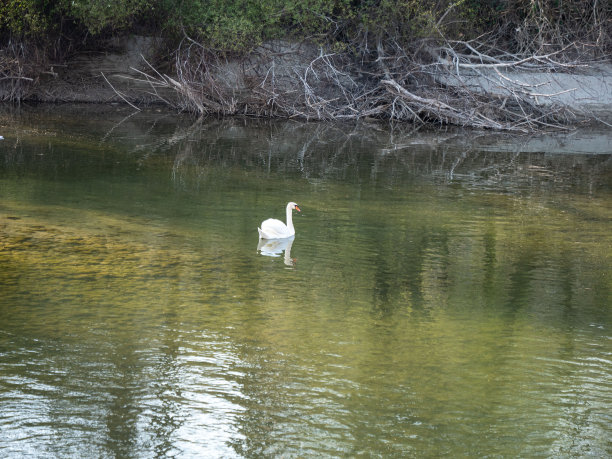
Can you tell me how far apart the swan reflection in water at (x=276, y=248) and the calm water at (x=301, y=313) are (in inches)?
1.8

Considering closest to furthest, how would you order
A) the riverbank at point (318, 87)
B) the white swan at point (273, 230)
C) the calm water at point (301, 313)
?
the calm water at point (301, 313) < the white swan at point (273, 230) < the riverbank at point (318, 87)

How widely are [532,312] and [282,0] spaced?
51.0ft

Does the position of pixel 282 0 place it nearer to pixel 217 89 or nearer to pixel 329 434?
pixel 217 89

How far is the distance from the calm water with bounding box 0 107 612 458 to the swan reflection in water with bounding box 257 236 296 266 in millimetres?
45

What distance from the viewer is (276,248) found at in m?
9.66

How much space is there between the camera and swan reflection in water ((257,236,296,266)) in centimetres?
936

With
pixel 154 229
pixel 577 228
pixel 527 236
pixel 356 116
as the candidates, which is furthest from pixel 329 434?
pixel 356 116

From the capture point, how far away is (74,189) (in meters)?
12.3

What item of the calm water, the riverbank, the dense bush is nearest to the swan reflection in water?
the calm water

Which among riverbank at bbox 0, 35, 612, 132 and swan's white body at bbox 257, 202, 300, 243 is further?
riverbank at bbox 0, 35, 612, 132

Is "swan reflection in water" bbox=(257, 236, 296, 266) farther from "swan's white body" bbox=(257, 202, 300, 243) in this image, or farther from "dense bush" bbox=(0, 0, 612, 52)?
"dense bush" bbox=(0, 0, 612, 52)

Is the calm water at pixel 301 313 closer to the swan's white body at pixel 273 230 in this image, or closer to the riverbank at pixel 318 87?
the swan's white body at pixel 273 230

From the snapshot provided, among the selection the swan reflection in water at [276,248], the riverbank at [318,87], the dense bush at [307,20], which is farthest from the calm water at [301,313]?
the dense bush at [307,20]

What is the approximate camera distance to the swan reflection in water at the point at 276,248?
9.36 m
